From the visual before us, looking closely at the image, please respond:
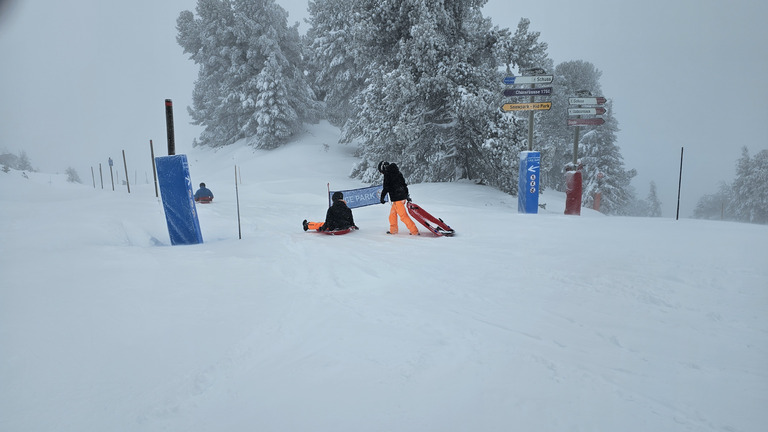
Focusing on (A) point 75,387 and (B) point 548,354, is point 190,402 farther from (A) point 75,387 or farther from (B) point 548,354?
(B) point 548,354

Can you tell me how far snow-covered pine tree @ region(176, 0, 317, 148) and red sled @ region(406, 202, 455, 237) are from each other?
24.7 metres

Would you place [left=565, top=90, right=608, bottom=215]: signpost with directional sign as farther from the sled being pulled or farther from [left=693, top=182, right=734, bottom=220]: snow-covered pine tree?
[left=693, top=182, right=734, bottom=220]: snow-covered pine tree

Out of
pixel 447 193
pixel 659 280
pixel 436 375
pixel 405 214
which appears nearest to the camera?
pixel 436 375

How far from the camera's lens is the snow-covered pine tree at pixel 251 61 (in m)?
30.2

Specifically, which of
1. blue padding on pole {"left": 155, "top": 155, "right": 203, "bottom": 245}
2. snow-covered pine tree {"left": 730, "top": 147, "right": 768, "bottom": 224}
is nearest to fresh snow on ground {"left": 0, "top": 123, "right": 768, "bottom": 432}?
blue padding on pole {"left": 155, "top": 155, "right": 203, "bottom": 245}

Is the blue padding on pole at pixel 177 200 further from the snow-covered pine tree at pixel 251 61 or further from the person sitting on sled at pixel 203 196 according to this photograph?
the snow-covered pine tree at pixel 251 61

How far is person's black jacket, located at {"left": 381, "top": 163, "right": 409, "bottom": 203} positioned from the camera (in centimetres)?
845

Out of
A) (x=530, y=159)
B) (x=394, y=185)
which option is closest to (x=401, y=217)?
(x=394, y=185)

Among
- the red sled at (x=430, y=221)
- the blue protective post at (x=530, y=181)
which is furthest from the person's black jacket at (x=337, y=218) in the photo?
the blue protective post at (x=530, y=181)

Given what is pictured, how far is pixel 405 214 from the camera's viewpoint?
27.2ft

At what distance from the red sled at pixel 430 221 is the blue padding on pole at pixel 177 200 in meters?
4.39

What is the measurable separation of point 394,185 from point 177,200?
14.5ft

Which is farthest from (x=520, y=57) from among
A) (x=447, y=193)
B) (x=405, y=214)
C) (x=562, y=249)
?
(x=562, y=249)

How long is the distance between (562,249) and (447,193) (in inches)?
391
